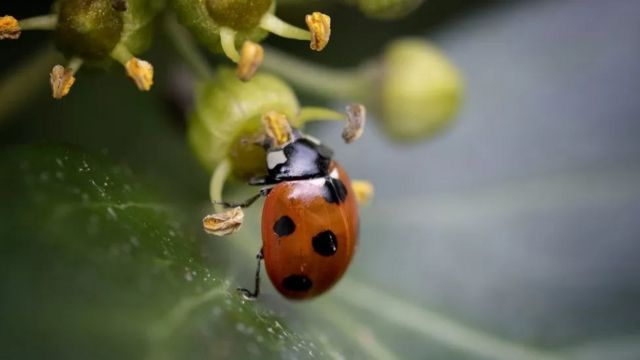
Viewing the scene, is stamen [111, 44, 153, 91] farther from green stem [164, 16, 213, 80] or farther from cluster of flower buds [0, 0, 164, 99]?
green stem [164, 16, 213, 80]

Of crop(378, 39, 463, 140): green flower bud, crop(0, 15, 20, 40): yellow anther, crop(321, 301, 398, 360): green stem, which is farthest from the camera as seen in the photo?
crop(378, 39, 463, 140): green flower bud

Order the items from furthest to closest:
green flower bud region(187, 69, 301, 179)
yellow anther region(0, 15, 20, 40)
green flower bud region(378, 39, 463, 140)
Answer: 1. green flower bud region(378, 39, 463, 140)
2. green flower bud region(187, 69, 301, 179)
3. yellow anther region(0, 15, 20, 40)

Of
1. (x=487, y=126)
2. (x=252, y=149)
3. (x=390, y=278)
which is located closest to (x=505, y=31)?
(x=487, y=126)

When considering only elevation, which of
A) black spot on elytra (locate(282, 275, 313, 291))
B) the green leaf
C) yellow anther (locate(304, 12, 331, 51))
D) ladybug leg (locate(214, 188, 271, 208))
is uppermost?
yellow anther (locate(304, 12, 331, 51))

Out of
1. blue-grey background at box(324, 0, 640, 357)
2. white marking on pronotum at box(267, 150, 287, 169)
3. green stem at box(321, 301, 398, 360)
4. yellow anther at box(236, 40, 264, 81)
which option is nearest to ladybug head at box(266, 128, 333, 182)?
white marking on pronotum at box(267, 150, 287, 169)

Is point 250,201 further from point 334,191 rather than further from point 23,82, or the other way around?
point 23,82

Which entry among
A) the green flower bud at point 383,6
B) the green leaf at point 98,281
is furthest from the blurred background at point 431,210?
the green flower bud at point 383,6

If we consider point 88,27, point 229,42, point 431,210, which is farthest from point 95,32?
point 431,210
